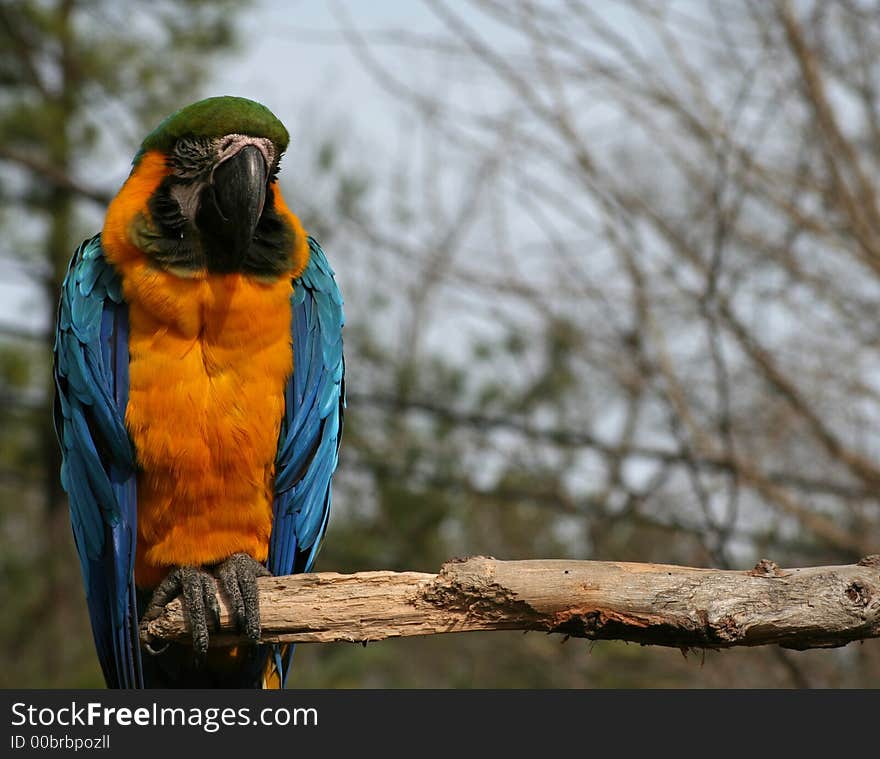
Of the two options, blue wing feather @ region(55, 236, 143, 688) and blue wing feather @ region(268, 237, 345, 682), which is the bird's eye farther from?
blue wing feather @ region(268, 237, 345, 682)

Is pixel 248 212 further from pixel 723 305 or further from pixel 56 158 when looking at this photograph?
pixel 56 158

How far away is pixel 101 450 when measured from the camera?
3.39m

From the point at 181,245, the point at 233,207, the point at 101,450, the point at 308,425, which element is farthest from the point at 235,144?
the point at 101,450

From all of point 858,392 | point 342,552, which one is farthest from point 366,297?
point 858,392

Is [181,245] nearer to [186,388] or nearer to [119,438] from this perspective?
[186,388]

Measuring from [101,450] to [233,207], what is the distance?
0.99 meters

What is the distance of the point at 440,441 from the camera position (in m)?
8.59

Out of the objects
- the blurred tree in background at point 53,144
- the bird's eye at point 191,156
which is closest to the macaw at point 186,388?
the bird's eye at point 191,156

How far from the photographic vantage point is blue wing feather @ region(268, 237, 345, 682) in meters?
3.53

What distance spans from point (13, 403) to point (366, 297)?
3736 mm

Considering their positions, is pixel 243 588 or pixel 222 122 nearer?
pixel 243 588

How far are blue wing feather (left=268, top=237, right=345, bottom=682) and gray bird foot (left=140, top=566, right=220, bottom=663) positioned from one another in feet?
1.20

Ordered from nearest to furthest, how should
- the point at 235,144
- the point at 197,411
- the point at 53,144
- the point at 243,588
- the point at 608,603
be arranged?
the point at 608,603 < the point at 243,588 < the point at 197,411 < the point at 235,144 < the point at 53,144
